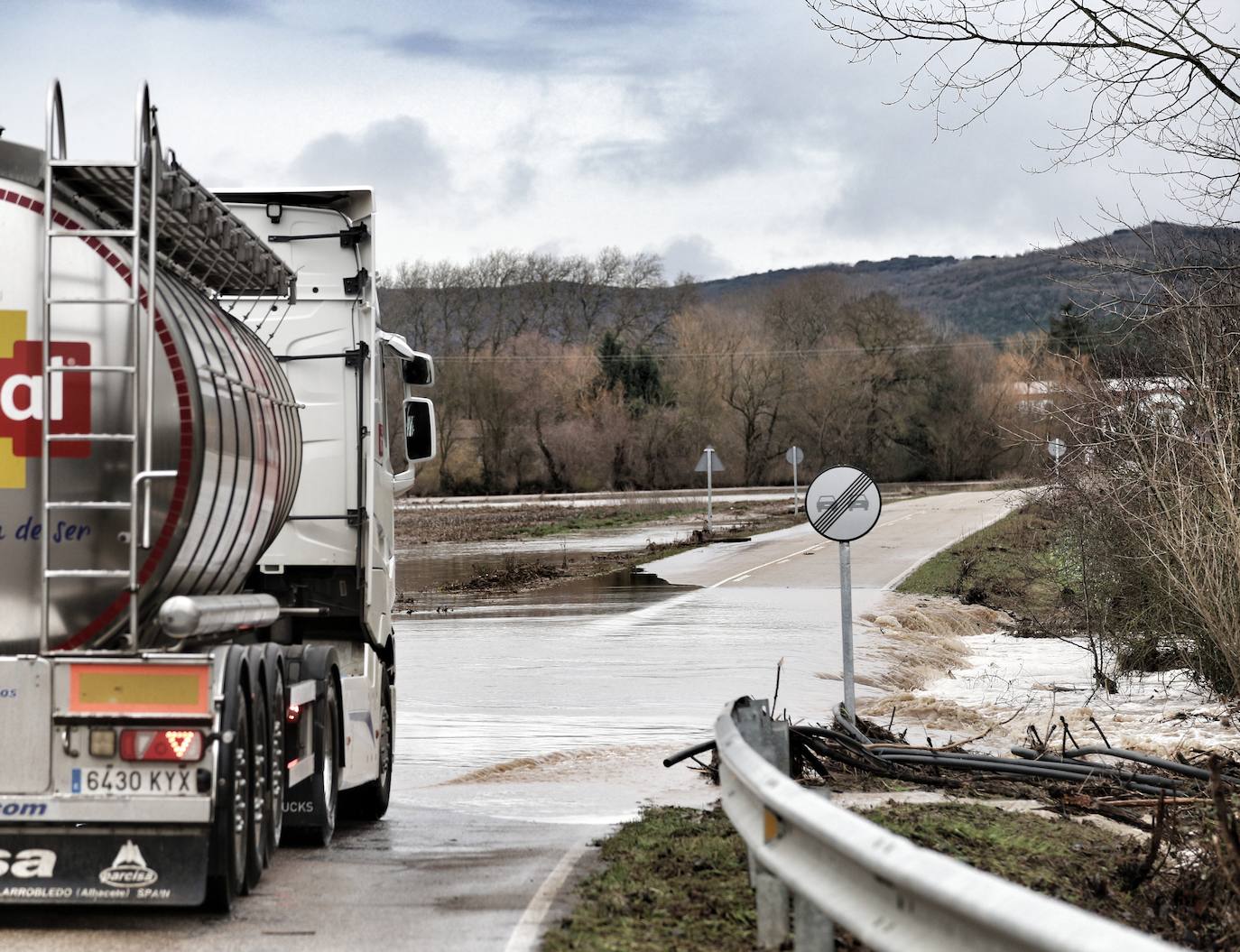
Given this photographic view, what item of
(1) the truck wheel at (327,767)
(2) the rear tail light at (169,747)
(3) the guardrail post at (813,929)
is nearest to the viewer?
(3) the guardrail post at (813,929)

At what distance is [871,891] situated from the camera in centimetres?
368

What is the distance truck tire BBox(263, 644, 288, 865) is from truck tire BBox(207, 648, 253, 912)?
1.15 feet

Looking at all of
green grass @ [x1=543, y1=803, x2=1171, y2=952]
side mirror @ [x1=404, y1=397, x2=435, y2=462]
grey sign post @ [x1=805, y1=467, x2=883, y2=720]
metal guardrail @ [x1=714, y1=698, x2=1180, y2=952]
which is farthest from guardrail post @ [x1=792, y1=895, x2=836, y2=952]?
grey sign post @ [x1=805, y1=467, x2=883, y2=720]

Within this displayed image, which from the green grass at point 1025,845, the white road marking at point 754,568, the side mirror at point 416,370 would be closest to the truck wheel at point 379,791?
the side mirror at point 416,370

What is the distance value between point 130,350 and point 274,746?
1.95 m

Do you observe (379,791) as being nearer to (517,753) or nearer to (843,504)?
(517,753)

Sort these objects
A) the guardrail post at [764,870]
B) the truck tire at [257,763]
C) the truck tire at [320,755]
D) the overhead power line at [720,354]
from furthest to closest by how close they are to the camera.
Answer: the overhead power line at [720,354]
the truck tire at [320,755]
the truck tire at [257,763]
the guardrail post at [764,870]

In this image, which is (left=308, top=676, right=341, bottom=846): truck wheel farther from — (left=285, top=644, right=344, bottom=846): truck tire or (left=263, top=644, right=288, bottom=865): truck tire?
(left=263, top=644, right=288, bottom=865): truck tire

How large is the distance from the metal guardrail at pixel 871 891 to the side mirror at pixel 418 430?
21.1 ft

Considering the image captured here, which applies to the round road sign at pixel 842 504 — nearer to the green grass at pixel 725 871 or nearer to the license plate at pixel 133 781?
the green grass at pixel 725 871

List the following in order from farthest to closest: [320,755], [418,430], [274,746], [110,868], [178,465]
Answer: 1. [418,430]
2. [320,755]
3. [274,746]
4. [178,465]
5. [110,868]

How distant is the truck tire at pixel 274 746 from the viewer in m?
7.30

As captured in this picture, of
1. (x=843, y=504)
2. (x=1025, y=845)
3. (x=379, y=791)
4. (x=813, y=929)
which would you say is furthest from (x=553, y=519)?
(x=813, y=929)

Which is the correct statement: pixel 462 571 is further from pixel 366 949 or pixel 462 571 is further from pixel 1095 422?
pixel 366 949
